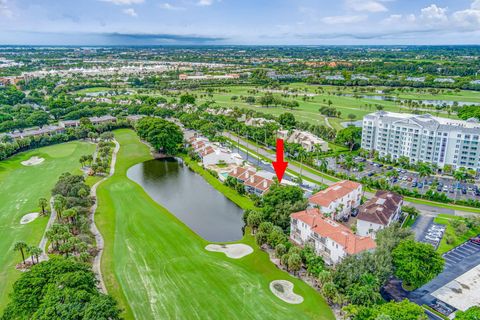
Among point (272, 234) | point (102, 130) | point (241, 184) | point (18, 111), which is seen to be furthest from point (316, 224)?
point (18, 111)

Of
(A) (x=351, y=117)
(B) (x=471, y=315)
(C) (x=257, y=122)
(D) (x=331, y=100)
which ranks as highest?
(D) (x=331, y=100)

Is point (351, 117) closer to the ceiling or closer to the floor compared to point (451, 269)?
closer to the ceiling

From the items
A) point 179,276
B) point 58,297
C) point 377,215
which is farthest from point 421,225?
point 58,297

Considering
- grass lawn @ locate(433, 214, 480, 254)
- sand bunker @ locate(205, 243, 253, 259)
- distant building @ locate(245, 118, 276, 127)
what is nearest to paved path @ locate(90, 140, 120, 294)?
sand bunker @ locate(205, 243, 253, 259)

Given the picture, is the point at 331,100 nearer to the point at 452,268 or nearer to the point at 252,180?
the point at 252,180

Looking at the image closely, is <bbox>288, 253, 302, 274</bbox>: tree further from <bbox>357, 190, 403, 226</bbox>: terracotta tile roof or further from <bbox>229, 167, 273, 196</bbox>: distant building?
<bbox>229, 167, 273, 196</bbox>: distant building

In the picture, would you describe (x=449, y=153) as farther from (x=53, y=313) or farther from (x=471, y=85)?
(x=471, y=85)

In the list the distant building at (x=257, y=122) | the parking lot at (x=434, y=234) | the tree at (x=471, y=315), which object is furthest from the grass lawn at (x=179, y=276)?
the distant building at (x=257, y=122)
